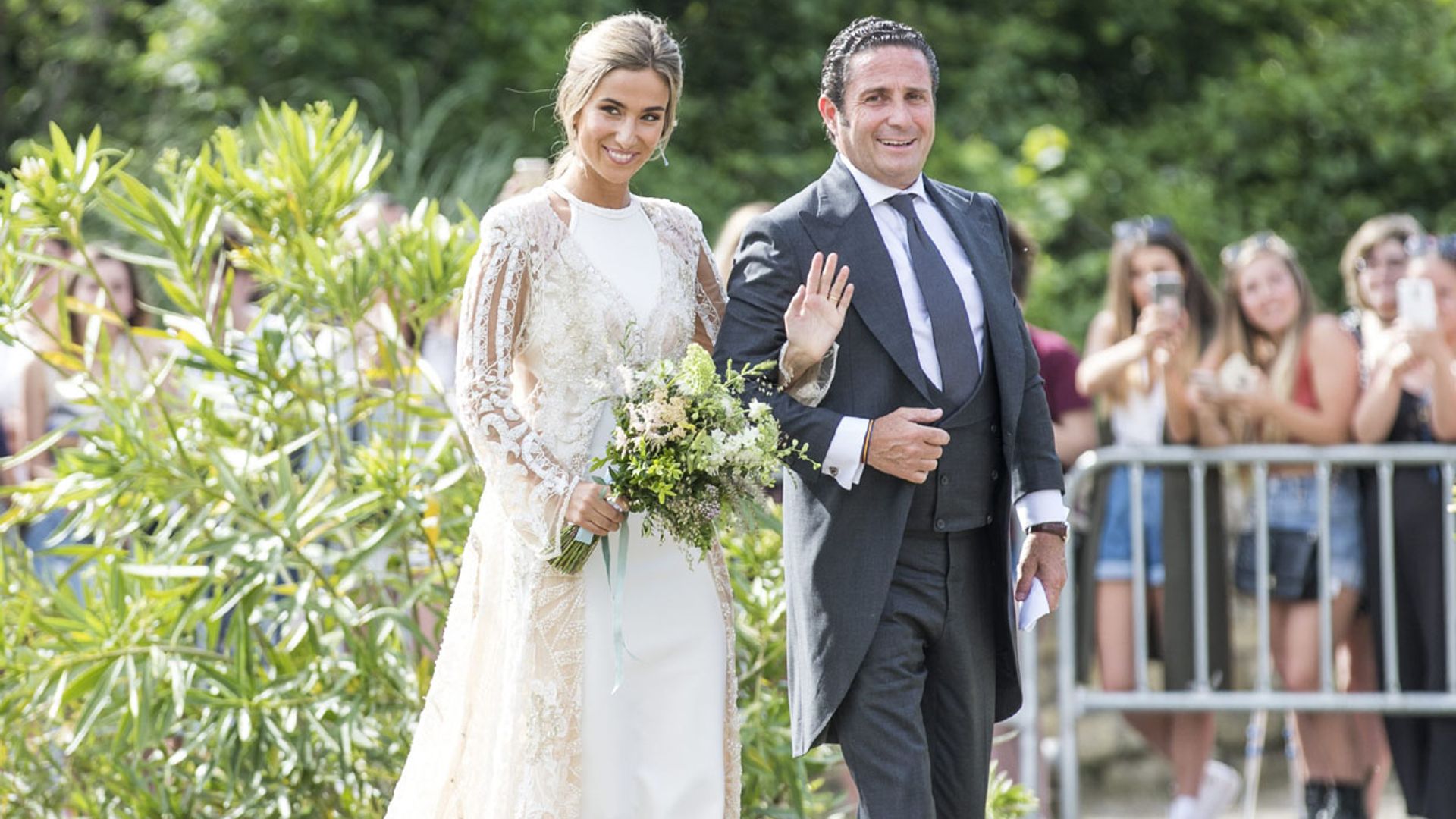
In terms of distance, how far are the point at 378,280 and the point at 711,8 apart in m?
7.31

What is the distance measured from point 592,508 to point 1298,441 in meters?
3.58

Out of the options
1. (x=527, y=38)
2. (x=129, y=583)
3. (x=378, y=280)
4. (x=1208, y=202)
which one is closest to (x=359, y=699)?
(x=129, y=583)

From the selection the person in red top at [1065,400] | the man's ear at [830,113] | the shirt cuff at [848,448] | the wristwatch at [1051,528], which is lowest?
the wristwatch at [1051,528]

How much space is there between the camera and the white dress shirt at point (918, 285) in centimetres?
431

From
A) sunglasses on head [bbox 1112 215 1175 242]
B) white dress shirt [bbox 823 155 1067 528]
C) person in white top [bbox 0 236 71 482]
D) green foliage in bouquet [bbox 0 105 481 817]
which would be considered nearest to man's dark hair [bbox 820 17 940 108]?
white dress shirt [bbox 823 155 1067 528]

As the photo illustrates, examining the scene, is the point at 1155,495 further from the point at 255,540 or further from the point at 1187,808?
the point at 255,540

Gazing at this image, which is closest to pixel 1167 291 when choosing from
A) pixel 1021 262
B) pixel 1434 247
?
pixel 1021 262


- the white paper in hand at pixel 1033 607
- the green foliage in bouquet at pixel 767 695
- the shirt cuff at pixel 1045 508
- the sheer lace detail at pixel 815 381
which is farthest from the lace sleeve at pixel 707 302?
the white paper in hand at pixel 1033 607

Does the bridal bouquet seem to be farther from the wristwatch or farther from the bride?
the wristwatch

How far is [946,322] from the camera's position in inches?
171

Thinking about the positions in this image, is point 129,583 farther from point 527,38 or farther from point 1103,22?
point 1103,22

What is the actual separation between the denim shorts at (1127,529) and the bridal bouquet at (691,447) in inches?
123

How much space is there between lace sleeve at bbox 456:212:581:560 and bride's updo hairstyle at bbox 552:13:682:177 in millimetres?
316

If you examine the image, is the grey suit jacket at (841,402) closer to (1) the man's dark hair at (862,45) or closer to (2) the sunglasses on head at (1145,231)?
(1) the man's dark hair at (862,45)
